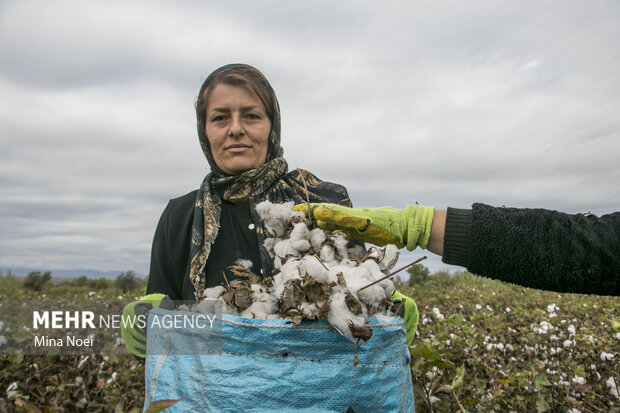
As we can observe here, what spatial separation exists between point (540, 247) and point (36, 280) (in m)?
12.0

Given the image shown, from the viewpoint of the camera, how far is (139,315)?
6.34ft

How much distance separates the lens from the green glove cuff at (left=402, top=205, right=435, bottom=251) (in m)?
1.72

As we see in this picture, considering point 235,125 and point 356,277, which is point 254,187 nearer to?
point 235,125

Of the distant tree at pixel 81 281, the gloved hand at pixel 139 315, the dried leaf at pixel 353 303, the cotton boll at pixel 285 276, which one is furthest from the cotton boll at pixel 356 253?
the distant tree at pixel 81 281

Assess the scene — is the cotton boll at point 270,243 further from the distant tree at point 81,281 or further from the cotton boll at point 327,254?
the distant tree at point 81,281

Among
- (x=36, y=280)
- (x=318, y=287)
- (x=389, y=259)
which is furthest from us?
(x=36, y=280)

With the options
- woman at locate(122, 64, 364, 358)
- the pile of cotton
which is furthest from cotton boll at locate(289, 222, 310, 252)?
woman at locate(122, 64, 364, 358)

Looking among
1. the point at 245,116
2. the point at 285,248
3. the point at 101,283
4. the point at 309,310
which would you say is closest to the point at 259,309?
the point at 309,310

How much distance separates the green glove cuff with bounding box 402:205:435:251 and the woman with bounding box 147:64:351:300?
0.60m

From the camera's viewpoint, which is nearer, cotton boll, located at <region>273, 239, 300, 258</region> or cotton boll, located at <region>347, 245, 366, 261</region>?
cotton boll, located at <region>273, 239, 300, 258</region>

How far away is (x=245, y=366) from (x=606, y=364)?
8.30ft

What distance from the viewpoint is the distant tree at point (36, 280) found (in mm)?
10531

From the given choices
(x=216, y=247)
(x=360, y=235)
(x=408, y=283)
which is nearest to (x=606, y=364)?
(x=360, y=235)

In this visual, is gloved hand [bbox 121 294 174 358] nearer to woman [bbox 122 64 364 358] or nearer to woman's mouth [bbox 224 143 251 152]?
woman [bbox 122 64 364 358]
